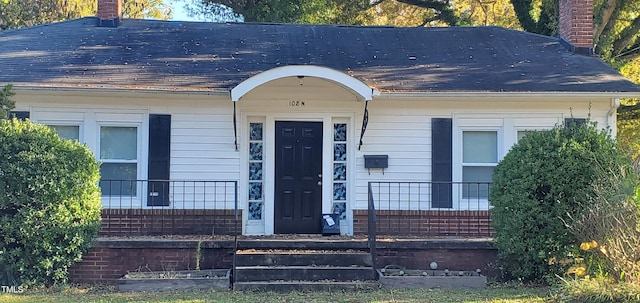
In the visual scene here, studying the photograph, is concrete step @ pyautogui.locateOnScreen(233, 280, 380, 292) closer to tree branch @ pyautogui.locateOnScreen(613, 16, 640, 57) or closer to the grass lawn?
the grass lawn

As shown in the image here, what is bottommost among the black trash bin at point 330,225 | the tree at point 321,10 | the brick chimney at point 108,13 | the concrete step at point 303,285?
the concrete step at point 303,285

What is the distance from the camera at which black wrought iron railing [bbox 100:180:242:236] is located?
10.2m

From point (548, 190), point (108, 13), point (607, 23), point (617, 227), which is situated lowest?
point (617, 227)

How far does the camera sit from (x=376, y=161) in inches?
417

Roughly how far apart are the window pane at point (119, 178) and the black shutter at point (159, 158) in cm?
32

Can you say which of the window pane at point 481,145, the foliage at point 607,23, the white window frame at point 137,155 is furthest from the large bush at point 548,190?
the foliage at point 607,23

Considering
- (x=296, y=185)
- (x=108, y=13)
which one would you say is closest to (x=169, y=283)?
(x=296, y=185)

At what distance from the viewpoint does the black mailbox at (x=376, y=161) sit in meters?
10.6

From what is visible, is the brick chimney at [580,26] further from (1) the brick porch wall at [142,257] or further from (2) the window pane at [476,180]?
(1) the brick porch wall at [142,257]

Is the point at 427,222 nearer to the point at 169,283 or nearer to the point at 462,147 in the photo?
the point at 462,147

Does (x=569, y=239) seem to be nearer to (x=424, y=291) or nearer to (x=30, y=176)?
(x=424, y=291)

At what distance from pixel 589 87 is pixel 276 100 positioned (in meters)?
5.41

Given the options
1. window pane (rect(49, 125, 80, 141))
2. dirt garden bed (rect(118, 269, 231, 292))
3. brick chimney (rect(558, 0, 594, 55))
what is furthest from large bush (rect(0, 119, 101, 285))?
brick chimney (rect(558, 0, 594, 55))

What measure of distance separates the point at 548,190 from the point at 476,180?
2.70m
